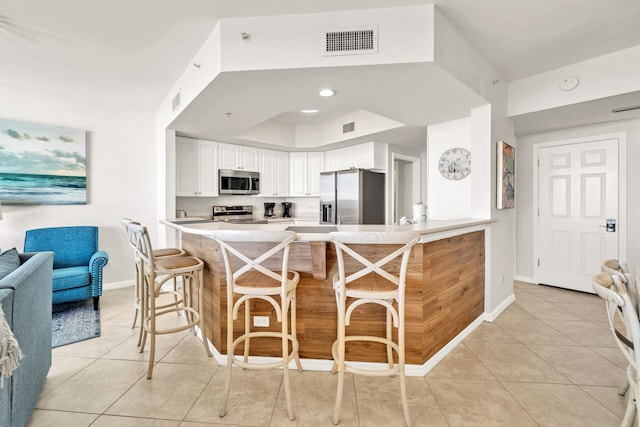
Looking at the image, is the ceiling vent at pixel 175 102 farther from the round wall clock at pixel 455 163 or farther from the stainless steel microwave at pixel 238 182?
the round wall clock at pixel 455 163

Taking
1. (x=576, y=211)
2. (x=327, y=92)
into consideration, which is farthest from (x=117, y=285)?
(x=576, y=211)

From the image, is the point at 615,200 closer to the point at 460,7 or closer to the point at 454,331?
the point at 454,331

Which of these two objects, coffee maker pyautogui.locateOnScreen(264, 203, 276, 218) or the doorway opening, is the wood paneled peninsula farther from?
the doorway opening

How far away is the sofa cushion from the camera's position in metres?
3.00

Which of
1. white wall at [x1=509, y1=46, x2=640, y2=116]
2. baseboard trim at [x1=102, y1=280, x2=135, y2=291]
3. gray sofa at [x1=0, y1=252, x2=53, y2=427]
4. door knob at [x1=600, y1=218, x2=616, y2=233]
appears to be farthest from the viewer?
baseboard trim at [x1=102, y1=280, x2=135, y2=291]

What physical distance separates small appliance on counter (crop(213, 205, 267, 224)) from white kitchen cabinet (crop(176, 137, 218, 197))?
356 mm

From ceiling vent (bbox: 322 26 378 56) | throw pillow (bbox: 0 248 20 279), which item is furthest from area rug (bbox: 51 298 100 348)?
ceiling vent (bbox: 322 26 378 56)

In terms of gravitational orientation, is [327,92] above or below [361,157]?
above

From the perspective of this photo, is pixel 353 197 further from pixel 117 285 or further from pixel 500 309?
pixel 117 285

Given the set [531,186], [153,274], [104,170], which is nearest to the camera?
[153,274]

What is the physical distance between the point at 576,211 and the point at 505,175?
1.54m

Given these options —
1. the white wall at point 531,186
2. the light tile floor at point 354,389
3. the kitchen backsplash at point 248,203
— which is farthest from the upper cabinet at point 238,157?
the white wall at point 531,186

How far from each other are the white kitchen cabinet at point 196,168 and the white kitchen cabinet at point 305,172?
147cm

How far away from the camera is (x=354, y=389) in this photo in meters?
1.87
